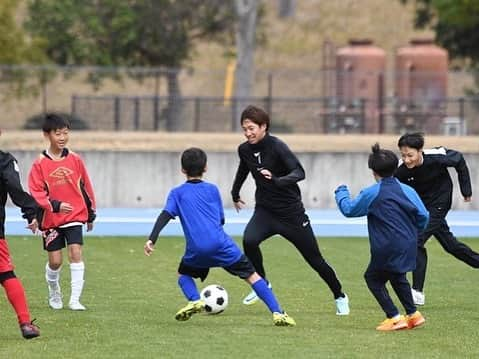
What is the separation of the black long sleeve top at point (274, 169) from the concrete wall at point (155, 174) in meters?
11.0

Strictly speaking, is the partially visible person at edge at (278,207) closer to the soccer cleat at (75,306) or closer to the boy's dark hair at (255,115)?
the boy's dark hair at (255,115)

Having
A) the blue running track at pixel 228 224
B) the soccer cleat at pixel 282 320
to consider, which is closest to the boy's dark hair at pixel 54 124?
the soccer cleat at pixel 282 320

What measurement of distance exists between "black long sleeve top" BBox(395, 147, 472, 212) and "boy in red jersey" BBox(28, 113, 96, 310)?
2.77m

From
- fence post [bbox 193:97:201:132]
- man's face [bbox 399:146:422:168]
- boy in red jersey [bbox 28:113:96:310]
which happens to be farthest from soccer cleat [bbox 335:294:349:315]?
fence post [bbox 193:97:201:132]

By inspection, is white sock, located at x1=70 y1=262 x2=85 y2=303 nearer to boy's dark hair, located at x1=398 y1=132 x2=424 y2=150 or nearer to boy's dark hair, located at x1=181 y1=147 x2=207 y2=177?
boy's dark hair, located at x1=181 y1=147 x2=207 y2=177

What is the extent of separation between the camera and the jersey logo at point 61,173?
10734mm

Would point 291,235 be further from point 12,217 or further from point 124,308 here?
point 12,217

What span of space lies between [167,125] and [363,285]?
17.5 meters

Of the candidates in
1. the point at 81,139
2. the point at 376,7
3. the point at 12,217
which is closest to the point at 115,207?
the point at 12,217

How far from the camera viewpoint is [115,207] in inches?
852

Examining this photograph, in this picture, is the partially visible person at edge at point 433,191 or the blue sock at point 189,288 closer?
the blue sock at point 189,288

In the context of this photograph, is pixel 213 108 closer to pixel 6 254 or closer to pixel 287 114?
pixel 287 114

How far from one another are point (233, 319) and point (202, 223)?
39.0 inches

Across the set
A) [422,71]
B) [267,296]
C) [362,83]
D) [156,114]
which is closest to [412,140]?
[267,296]
